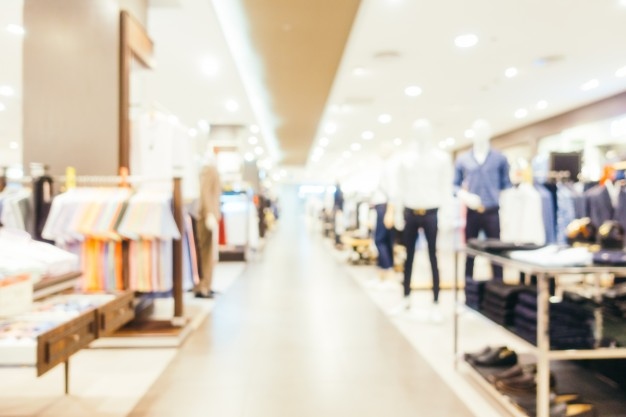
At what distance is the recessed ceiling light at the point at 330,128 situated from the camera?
15238 mm

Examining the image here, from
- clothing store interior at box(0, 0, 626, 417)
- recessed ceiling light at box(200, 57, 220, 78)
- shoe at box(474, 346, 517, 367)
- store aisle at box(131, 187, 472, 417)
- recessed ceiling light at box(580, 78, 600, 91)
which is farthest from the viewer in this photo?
recessed ceiling light at box(580, 78, 600, 91)

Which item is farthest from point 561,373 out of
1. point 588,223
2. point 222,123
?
point 222,123

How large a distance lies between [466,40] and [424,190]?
366cm

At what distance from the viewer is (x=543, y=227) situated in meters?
6.24

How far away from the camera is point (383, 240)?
21.1 ft

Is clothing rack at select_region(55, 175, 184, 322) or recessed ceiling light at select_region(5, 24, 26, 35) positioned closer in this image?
clothing rack at select_region(55, 175, 184, 322)

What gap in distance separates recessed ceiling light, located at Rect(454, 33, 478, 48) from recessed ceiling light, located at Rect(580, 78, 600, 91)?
12.1 feet

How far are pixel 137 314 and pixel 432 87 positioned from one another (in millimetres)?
7799

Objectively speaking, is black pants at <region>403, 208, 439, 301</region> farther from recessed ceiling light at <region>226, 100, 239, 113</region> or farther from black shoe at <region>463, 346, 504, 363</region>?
recessed ceiling light at <region>226, 100, 239, 113</region>

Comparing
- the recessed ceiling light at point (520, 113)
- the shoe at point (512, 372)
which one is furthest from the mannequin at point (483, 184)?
the recessed ceiling light at point (520, 113)

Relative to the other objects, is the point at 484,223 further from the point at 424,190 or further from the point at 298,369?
the point at 298,369

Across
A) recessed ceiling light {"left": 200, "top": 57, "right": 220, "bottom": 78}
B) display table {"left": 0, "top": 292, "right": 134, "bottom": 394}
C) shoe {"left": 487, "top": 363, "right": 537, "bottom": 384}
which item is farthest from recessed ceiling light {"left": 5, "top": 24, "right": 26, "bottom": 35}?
shoe {"left": 487, "top": 363, "right": 537, "bottom": 384}

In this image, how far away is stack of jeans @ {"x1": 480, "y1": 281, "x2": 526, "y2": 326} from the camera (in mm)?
2605

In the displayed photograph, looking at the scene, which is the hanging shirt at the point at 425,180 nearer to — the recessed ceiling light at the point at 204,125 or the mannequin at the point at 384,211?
the mannequin at the point at 384,211
